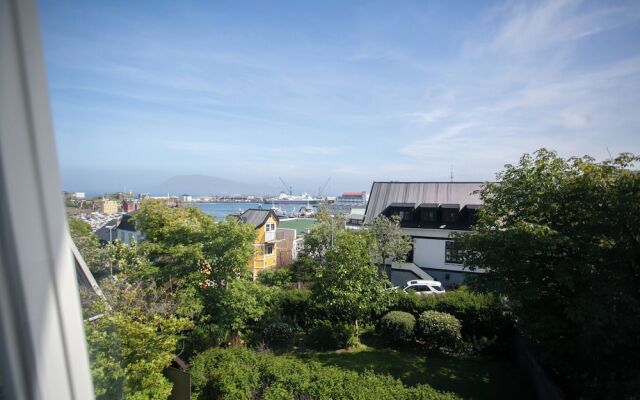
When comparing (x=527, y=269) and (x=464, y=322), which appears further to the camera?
(x=464, y=322)

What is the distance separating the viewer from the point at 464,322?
30.6ft

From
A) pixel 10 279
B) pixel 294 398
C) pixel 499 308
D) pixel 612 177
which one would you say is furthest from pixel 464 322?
pixel 10 279

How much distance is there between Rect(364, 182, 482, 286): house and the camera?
1728 centimetres

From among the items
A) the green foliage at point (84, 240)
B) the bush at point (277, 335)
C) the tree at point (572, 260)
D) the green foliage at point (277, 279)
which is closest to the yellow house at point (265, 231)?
the green foliage at point (277, 279)

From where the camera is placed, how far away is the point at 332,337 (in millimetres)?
9281

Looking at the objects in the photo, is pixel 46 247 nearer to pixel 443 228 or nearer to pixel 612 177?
pixel 612 177

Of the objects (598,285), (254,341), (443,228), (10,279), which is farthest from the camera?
(443,228)

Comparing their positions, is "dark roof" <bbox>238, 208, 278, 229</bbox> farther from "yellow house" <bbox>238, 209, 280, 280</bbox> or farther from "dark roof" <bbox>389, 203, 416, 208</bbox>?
"dark roof" <bbox>389, 203, 416, 208</bbox>

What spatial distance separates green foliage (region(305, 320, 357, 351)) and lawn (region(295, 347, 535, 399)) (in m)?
0.26

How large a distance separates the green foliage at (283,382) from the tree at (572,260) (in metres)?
2.22

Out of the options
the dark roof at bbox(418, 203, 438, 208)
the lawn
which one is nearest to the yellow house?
the dark roof at bbox(418, 203, 438, 208)

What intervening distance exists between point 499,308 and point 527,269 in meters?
3.30

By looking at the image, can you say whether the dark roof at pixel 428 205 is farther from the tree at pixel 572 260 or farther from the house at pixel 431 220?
the tree at pixel 572 260

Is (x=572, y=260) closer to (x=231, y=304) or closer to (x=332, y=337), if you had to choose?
(x=332, y=337)
